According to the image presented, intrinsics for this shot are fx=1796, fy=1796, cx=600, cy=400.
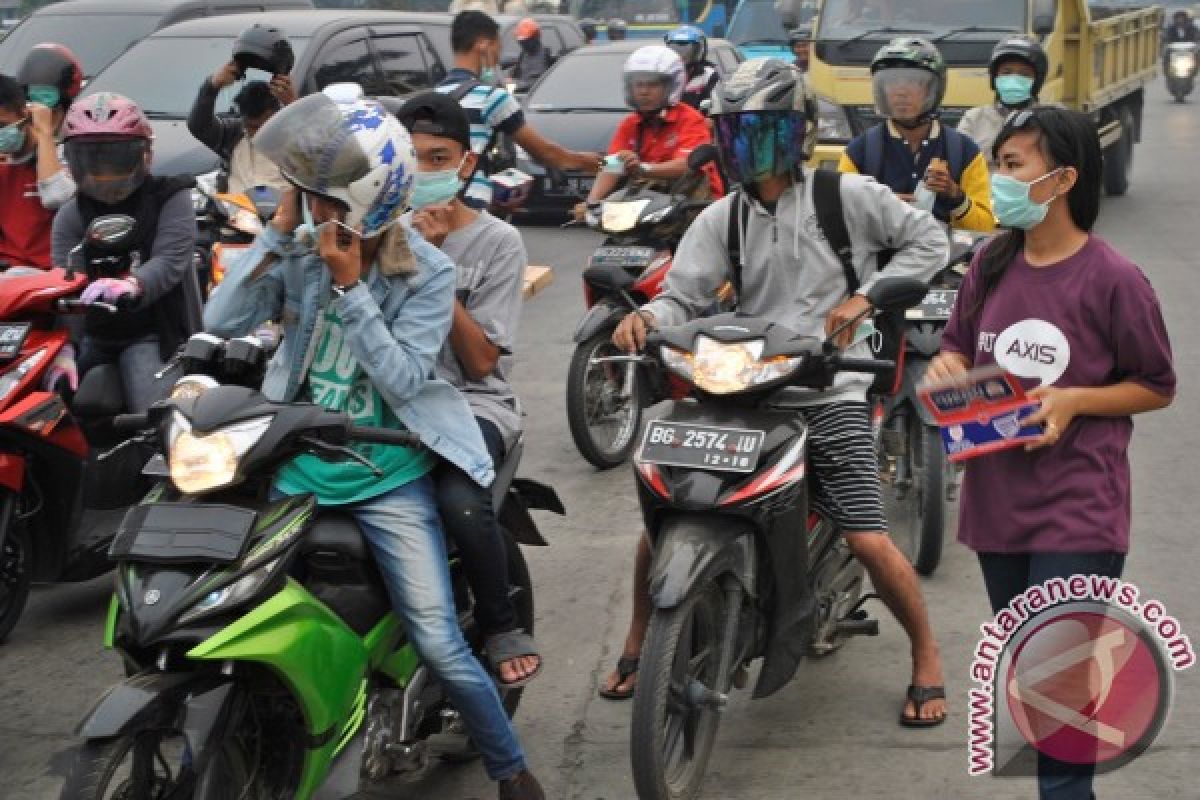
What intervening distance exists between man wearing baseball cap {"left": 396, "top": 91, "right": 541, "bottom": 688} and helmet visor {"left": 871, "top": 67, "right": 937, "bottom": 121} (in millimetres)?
2616

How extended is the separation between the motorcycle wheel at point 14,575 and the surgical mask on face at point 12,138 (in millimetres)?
1736

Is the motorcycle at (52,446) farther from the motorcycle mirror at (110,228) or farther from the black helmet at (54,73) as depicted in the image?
the black helmet at (54,73)

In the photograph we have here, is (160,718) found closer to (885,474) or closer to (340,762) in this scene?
(340,762)

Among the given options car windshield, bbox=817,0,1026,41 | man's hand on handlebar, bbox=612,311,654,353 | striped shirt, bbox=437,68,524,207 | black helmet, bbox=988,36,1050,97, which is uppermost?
man's hand on handlebar, bbox=612,311,654,353

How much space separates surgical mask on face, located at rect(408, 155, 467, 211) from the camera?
15.8ft

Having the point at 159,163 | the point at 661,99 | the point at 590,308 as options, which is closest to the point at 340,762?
the point at 590,308

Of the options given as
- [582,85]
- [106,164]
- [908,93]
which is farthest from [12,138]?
[582,85]

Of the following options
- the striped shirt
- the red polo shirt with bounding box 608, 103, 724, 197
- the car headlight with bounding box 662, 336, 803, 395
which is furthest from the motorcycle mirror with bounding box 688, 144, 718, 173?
the car headlight with bounding box 662, 336, 803, 395

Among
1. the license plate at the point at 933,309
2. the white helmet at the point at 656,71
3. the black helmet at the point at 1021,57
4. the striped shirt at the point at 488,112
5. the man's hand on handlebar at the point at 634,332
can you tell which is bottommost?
the license plate at the point at 933,309

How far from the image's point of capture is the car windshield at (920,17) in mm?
14039

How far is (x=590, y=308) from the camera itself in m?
8.30

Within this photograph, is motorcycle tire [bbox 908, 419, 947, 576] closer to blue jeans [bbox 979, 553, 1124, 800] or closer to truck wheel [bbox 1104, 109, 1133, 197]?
blue jeans [bbox 979, 553, 1124, 800]

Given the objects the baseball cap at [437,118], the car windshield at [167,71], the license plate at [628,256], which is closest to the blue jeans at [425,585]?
the baseball cap at [437,118]

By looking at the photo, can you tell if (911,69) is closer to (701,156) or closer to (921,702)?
(701,156)
